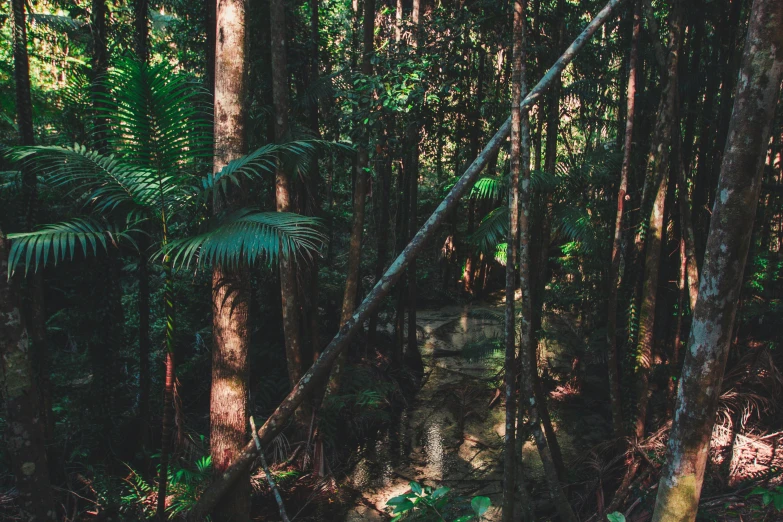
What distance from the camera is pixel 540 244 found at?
595cm

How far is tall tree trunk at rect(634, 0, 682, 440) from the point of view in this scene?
4.89 m

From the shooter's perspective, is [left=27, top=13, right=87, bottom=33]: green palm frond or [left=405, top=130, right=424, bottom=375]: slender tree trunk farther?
[left=405, top=130, right=424, bottom=375]: slender tree trunk

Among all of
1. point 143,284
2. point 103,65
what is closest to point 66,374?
point 143,284

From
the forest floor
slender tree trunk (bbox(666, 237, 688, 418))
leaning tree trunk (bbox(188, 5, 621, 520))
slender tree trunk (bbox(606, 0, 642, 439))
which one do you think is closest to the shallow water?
the forest floor

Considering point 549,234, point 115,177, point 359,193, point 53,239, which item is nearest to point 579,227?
point 549,234

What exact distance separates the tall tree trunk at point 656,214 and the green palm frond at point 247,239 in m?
3.77

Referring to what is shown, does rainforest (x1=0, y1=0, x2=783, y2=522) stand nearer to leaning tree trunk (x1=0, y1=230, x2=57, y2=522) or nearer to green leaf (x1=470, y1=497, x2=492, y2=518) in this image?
leaning tree trunk (x1=0, y1=230, x2=57, y2=522)

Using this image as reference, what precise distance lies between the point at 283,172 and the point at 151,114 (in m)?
2.39

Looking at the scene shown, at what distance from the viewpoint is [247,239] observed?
9.96 ft

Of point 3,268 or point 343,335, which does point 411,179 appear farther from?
point 3,268

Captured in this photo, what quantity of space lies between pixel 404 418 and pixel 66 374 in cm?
482

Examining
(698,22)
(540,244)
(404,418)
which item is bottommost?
(404,418)

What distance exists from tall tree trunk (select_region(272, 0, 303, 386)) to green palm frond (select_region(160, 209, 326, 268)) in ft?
6.68

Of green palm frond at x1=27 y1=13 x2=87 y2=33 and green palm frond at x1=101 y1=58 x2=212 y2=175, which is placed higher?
green palm frond at x1=27 y1=13 x2=87 y2=33
